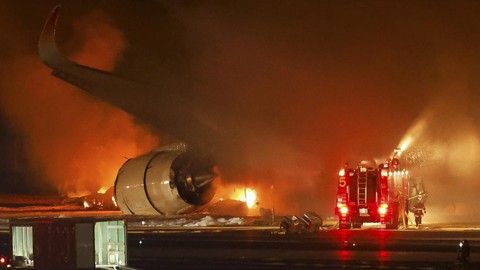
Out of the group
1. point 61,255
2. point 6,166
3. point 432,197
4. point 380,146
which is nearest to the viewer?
point 61,255

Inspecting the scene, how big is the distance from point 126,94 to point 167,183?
2.53m

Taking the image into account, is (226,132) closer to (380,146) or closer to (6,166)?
(380,146)

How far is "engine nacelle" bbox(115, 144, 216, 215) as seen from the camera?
23828 millimetres

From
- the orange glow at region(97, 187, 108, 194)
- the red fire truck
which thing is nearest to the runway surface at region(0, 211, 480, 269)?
the red fire truck

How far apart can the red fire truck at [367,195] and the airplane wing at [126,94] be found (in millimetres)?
9641

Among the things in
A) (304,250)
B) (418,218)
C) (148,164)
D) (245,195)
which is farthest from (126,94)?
(418,218)

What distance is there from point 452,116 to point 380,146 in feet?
14.9

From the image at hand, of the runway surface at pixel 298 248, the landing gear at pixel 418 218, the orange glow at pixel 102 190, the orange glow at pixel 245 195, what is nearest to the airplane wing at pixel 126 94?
the runway surface at pixel 298 248

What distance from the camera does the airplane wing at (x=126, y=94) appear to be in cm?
2339

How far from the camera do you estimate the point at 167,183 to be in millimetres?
23750

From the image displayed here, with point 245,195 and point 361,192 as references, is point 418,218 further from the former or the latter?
point 245,195

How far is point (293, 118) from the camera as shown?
37125 millimetres

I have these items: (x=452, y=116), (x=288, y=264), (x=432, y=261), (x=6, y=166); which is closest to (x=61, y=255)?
(x=288, y=264)

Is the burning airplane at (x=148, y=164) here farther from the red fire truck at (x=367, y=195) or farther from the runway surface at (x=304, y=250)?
the red fire truck at (x=367, y=195)
